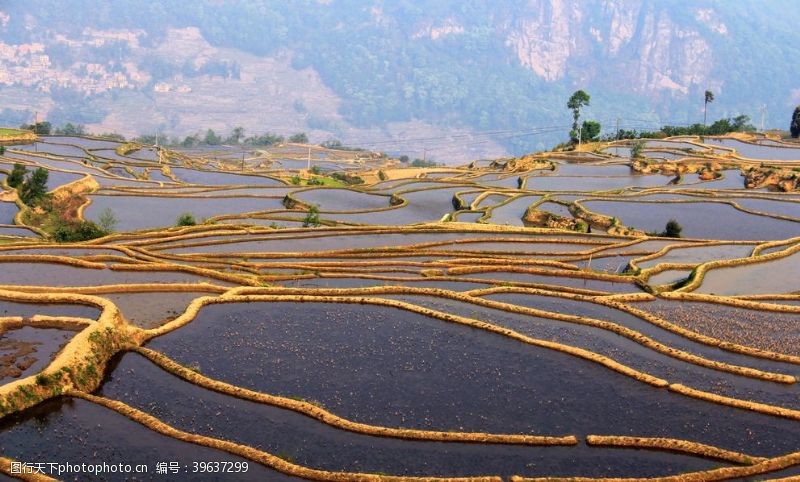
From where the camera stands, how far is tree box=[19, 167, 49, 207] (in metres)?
45.1

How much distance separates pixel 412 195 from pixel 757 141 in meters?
47.1

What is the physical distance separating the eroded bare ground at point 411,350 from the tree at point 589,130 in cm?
4869

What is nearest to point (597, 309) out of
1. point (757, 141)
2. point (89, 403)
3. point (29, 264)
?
point (89, 403)

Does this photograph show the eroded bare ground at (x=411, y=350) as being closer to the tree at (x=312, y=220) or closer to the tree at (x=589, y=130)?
the tree at (x=312, y=220)

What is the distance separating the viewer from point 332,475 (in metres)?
14.7

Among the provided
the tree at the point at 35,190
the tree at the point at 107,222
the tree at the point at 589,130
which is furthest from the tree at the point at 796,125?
the tree at the point at 35,190

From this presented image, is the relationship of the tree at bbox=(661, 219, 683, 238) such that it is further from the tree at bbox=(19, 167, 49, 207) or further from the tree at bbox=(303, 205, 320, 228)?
the tree at bbox=(19, 167, 49, 207)

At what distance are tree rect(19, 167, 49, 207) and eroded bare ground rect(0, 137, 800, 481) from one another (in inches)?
187

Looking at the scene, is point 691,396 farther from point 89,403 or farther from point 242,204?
point 242,204

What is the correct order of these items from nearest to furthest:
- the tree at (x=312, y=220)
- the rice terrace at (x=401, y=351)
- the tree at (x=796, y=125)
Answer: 1. the rice terrace at (x=401, y=351)
2. the tree at (x=312, y=220)
3. the tree at (x=796, y=125)

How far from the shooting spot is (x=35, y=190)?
149 feet

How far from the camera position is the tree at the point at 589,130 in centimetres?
8769

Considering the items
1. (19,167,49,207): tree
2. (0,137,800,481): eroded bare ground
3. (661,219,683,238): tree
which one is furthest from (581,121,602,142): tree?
(19,167,49,207): tree

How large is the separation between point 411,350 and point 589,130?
236 feet
